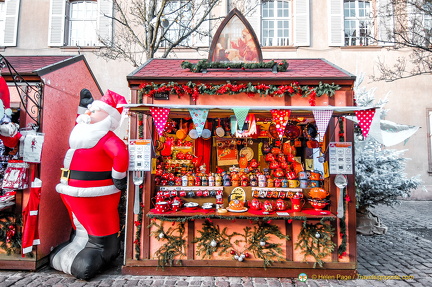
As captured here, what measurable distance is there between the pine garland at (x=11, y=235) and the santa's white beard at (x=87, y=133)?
5.14ft

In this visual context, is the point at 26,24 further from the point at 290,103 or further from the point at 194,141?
the point at 290,103

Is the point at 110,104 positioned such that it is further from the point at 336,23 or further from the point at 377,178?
the point at 336,23

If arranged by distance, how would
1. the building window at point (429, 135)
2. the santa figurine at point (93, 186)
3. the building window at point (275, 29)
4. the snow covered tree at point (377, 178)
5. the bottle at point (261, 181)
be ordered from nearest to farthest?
1. the santa figurine at point (93, 186)
2. the bottle at point (261, 181)
3. the snow covered tree at point (377, 178)
4. the building window at point (429, 135)
5. the building window at point (275, 29)

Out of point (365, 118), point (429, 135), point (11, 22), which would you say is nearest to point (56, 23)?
point (11, 22)

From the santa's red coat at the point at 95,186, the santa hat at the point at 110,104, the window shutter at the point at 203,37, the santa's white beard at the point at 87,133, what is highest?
the window shutter at the point at 203,37

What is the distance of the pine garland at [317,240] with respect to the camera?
402 cm

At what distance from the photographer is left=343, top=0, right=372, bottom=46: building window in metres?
10.2

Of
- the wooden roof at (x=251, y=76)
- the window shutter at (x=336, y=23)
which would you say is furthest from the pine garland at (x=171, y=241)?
the window shutter at (x=336, y=23)

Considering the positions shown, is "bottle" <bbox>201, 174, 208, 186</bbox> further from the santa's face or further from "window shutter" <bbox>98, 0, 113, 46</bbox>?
"window shutter" <bbox>98, 0, 113, 46</bbox>

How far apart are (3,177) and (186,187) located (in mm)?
2952

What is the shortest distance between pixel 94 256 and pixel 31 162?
5.87 feet

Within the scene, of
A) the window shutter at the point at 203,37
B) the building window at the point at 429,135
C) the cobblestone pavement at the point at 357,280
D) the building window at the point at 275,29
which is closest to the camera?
the cobblestone pavement at the point at 357,280

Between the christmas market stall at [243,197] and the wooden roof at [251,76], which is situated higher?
the wooden roof at [251,76]

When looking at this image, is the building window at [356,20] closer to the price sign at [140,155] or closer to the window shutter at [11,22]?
the price sign at [140,155]
